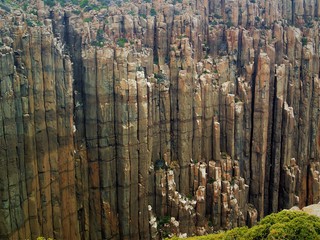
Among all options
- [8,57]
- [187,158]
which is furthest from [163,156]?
[8,57]

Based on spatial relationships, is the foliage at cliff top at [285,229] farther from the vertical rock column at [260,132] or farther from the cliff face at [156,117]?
the vertical rock column at [260,132]

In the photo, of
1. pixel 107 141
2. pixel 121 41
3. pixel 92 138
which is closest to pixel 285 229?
pixel 107 141

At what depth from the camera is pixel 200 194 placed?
38.9 m

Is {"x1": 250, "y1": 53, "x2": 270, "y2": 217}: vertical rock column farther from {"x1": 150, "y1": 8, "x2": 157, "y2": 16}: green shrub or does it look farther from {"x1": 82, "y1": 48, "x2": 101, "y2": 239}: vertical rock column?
{"x1": 82, "y1": 48, "x2": 101, "y2": 239}: vertical rock column

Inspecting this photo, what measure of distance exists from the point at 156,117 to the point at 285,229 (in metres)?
17.1

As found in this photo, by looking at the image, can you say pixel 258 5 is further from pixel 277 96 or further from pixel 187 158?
pixel 187 158

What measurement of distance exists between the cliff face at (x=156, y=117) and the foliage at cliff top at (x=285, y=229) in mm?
12112

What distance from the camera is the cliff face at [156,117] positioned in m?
30.3

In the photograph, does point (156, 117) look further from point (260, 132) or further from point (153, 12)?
point (260, 132)

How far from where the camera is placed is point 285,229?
72.5 ft

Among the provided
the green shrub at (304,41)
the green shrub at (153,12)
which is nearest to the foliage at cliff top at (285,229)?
the green shrub at (153,12)

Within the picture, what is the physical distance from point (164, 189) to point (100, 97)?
8.55m

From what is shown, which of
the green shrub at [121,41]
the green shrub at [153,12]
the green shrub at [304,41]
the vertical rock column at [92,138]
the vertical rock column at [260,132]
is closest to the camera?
the vertical rock column at [92,138]

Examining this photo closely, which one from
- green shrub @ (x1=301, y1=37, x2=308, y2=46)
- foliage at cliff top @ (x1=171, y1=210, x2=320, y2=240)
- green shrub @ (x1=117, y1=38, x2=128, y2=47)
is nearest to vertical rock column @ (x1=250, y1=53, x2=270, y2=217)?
green shrub @ (x1=301, y1=37, x2=308, y2=46)
